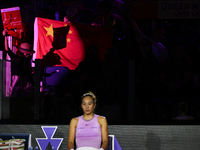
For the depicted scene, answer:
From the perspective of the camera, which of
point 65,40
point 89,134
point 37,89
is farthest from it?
point 65,40

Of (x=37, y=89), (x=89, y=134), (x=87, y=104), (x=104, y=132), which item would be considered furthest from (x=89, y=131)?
(x=37, y=89)

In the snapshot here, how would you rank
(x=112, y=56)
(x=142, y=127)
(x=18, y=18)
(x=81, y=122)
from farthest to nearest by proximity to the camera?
(x=18, y=18), (x=112, y=56), (x=142, y=127), (x=81, y=122)

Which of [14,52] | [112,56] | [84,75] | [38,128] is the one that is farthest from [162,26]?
[38,128]

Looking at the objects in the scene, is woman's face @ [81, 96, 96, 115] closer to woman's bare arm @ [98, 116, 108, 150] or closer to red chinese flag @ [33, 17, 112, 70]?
woman's bare arm @ [98, 116, 108, 150]

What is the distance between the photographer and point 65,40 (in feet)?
21.5

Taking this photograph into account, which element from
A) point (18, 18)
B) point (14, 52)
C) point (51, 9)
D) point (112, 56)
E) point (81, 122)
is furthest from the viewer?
point (18, 18)

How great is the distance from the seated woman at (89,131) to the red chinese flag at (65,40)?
3.11 metres

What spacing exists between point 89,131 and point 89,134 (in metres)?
0.03

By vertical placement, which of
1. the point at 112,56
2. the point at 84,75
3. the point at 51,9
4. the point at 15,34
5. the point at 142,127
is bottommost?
the point at 142,127

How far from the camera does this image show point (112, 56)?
5102 mm

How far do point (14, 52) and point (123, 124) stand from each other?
3348 mm

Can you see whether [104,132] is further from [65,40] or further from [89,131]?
[65,40]

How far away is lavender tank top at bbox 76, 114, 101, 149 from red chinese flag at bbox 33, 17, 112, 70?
315 centimetres

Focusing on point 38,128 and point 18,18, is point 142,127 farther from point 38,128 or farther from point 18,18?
point 18,18
